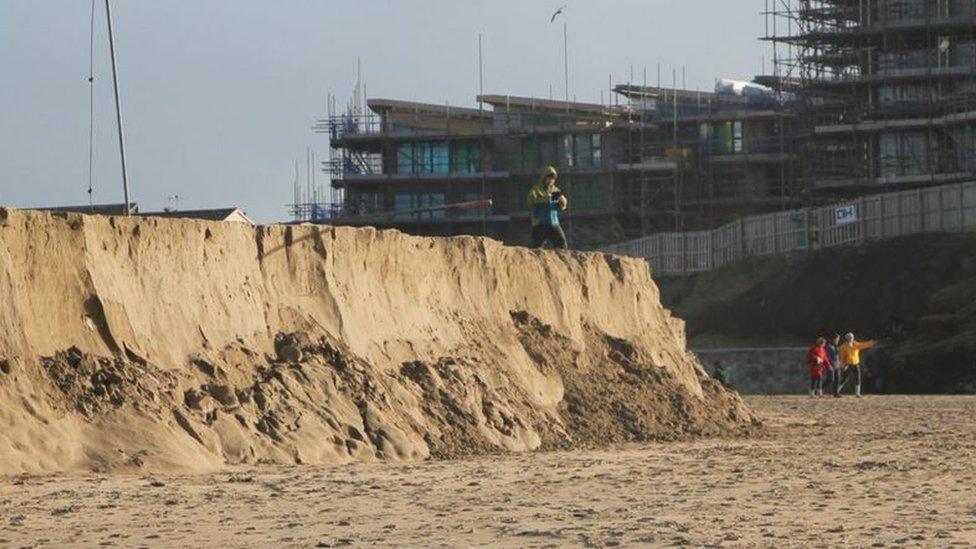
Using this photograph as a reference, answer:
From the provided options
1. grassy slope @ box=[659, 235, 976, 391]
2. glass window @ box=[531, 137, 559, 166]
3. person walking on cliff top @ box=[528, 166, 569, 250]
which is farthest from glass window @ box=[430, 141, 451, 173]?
person walking on cliff top @ box=[528, 166, 569, 250]

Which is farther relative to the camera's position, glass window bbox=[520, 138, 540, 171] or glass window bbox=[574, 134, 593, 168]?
glass window bbox=[520, 138, 540, 171]

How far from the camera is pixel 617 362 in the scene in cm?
2641

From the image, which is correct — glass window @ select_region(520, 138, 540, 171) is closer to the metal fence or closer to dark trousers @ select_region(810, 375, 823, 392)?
the metal fence

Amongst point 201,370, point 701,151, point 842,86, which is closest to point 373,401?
point 201,370

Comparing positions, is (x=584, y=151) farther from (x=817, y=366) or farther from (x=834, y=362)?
(x=817, y=366)

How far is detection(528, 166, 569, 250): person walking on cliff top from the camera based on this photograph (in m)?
27.8

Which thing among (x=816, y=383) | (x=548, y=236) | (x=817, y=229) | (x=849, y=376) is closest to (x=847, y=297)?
(x=817, y=229)

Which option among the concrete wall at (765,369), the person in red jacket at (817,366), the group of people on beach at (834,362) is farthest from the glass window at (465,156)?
the person in red jacket at (817,366)

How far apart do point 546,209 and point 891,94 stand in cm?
6155

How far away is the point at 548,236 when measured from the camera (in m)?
28.7

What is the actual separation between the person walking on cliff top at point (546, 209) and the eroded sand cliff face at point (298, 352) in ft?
3.16

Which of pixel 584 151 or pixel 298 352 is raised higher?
pixel 584 151

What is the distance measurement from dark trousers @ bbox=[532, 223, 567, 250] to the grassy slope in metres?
27.3

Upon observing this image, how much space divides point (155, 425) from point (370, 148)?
8609 centimetres
